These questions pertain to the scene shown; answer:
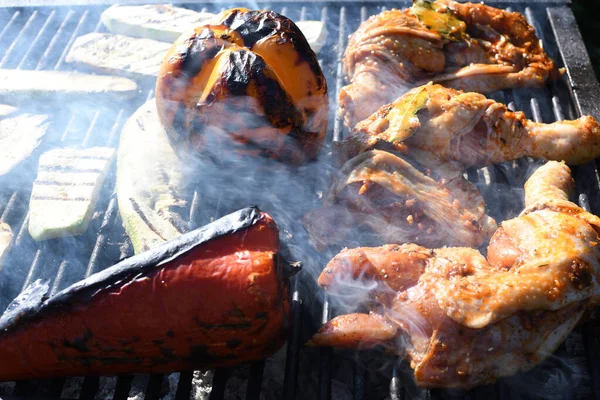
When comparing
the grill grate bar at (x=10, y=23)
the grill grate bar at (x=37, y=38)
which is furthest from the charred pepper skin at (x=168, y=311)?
the grill grate bar at (x=10, y=23)

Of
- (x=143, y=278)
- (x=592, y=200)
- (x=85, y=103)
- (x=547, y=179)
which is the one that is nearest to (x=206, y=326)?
(x=143, y=278)

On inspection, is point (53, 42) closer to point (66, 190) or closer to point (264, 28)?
point (66, 190)

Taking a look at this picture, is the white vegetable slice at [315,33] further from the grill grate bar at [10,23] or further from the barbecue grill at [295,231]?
the grill grate bar at [10,23]

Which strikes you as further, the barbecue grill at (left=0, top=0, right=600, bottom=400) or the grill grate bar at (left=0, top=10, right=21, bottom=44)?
the grill grate bar at (left=0, top=10, right=21, bottom=44)

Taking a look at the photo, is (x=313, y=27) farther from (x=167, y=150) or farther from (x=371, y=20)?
(x=167, y=150)

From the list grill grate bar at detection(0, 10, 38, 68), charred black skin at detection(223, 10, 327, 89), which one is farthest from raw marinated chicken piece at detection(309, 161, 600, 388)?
grill grate bar at detection(0, 10, 38, 68)

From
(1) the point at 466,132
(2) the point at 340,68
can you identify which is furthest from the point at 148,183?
(2) the point at 340,68

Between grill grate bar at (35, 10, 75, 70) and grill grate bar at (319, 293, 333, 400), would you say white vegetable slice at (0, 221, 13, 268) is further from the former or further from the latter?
grill grate bar at (319, 293, 333, 400)
